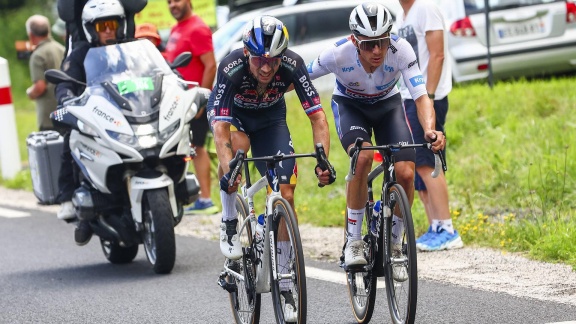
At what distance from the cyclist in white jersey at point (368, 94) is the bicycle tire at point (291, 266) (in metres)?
0.73

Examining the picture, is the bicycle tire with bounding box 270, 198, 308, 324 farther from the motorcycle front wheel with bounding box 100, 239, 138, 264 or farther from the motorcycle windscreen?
the motorcycle front wheel with bounding box 100, 239, 138, 264

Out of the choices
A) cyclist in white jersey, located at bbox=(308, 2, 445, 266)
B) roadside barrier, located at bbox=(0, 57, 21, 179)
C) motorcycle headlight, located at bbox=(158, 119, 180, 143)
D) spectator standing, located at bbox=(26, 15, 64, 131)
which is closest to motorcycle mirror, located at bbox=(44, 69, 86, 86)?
motorcycle headlight, located at bbox=(158, 119, 180, 143)

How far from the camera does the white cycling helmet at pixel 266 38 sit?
21.8ft

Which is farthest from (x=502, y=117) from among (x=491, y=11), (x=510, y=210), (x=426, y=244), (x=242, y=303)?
(x=242, y=303)

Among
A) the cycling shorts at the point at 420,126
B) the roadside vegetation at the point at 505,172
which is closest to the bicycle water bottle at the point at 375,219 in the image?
the roadside vegetation at the point at 505,172

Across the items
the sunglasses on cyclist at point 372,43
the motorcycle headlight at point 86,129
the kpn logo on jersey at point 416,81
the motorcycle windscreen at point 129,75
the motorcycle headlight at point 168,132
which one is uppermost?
the sunglasses on cyclist at point 372,43

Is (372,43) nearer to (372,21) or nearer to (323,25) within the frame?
(372,21)

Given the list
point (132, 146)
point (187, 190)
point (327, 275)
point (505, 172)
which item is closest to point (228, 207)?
point (327, 275)

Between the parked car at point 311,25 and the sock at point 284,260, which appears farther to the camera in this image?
the parked car at point 311,25

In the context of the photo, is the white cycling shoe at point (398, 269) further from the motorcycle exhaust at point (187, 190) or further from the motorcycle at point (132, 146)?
the motorcycle exhaust at point (187, 190)

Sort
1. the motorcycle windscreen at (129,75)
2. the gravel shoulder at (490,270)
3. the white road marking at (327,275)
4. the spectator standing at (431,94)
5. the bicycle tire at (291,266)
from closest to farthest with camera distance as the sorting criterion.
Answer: the bicycle tire at (291,266)
the gravel shoulder at (490,270)
the white road marking at (327,275)
the motorcycle windscreen at (129,75)
the spectator standing at (431,94)

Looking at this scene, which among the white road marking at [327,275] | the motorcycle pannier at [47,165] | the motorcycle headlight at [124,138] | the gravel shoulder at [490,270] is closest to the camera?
the gravel shoulder at [490,270]

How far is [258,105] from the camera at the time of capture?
7.41m

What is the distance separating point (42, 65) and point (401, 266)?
342 inches
